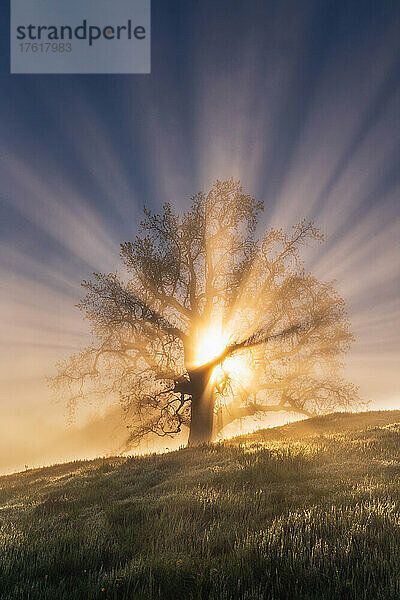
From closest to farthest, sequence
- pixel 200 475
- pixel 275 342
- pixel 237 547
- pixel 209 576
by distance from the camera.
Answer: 1. pixel 209 576
2. pixel 237 547
3. pixel 200 475
4. pixel 275 342

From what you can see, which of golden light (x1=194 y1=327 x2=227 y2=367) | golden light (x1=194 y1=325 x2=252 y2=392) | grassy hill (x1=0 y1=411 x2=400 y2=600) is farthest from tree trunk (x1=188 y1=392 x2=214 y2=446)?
grassy hill (x1=0 y1=411 x2=400 y2=600)

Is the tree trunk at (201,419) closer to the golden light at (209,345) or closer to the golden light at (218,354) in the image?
the golden light at (218,354)

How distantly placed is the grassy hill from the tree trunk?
1092 centimetres

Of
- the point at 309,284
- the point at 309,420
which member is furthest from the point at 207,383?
the point at 309,284

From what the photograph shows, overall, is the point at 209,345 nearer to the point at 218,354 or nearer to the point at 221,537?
the point at 218,354

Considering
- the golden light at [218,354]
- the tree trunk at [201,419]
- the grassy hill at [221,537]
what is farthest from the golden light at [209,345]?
the grassy hill at [221,537]

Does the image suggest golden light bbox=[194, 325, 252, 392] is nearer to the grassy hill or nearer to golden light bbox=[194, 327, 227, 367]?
golden light bbox=[194, 327, 227, 367]

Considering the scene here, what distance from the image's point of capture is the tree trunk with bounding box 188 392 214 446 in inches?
769

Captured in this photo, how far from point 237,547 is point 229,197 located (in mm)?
20879

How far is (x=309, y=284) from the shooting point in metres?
21.4

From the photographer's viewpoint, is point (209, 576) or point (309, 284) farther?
point (309, 284)

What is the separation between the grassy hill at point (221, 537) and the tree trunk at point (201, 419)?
10923 mm

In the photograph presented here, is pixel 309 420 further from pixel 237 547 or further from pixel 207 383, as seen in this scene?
pixel 237 547

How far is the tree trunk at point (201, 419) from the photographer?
1953 centimetres
